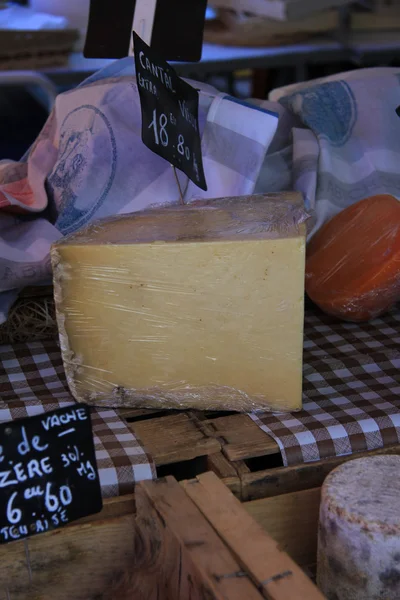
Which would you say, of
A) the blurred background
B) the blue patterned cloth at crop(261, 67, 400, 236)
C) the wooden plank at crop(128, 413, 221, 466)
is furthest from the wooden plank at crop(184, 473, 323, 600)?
the blurred background

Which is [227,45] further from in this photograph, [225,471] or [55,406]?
[225,471]

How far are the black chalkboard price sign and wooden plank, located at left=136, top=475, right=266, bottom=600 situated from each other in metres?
0.09

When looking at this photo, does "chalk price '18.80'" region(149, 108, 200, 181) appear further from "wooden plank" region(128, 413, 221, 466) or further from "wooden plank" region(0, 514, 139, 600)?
"wooden plank" region(0, 514, 139, 600)

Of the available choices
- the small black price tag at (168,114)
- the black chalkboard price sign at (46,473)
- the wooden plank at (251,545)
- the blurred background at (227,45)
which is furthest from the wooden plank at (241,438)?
the blurred background at (227,45)

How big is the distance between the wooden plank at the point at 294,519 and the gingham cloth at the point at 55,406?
0.15 metres

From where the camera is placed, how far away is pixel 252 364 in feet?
3.80

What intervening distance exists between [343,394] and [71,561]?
0.51 meters

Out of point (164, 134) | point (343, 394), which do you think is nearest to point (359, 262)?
point (343, 394)

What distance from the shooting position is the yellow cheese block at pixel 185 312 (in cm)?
111

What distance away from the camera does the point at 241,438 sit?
1.12 meters

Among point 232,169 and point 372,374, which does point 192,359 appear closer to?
point 372,374

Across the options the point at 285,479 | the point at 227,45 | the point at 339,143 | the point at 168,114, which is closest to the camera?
the point at 285,479

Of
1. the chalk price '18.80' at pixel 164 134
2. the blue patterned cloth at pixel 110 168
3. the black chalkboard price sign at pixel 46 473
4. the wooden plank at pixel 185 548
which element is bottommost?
the wooden plank at pixel 185 548

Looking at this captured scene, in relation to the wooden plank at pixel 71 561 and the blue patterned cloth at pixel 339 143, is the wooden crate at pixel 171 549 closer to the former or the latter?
the wooden plank at pixel 71 561
